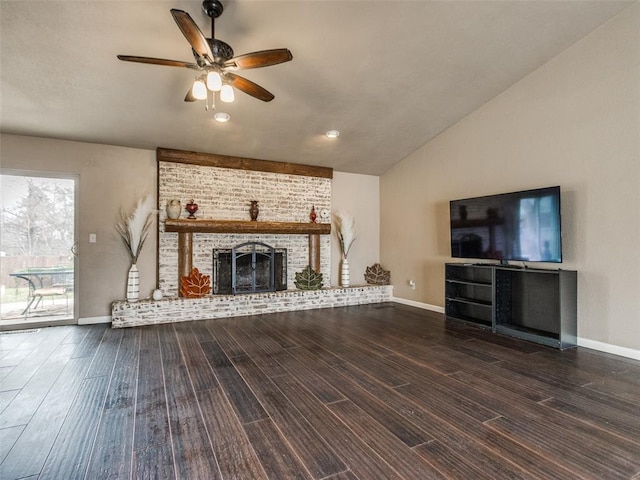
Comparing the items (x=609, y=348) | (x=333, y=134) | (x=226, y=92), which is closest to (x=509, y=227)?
(x=609, y=348)

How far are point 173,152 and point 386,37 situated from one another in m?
3.40

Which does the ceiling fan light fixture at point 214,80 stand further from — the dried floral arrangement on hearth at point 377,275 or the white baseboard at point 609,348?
the dried floral arrangement on hearth at point 377,275

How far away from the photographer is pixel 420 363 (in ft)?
10.0

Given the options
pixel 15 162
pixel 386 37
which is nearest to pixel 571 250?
pixel 386 37

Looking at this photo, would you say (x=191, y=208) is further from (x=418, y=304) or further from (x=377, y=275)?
(x=418, y=304)

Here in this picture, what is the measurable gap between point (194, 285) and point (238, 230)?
3.43 feet

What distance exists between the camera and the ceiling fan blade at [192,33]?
6.77 feet

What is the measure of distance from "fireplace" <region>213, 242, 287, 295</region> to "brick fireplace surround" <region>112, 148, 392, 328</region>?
0.11 metres

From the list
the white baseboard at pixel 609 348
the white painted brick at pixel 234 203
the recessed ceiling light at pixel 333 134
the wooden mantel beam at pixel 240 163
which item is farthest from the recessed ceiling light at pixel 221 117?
the white baseboard at pixel 609 348

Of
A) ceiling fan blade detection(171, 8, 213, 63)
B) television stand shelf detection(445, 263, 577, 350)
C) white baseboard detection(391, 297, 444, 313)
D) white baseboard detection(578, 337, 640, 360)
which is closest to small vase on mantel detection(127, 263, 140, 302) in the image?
ceiling fan blade detection(171, 8, 213, 63)

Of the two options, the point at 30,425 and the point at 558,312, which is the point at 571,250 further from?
the point at 30,425

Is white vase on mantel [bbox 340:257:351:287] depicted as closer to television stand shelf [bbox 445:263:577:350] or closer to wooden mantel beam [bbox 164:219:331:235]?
wooden mantel beam [bbox 164:219:331:235]

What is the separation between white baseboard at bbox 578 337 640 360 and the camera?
317cm

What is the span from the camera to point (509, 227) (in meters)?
4.00
